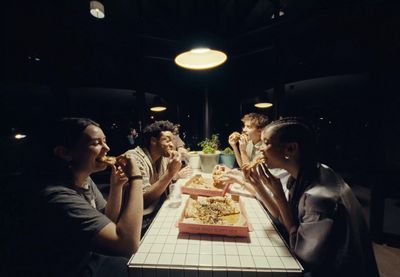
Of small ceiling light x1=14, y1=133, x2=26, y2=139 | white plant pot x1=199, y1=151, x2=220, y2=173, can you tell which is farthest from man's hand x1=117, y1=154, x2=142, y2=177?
small ceiling light x1=14, y1=133, x2=26, y2=139

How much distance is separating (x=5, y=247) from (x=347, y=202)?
2.32m

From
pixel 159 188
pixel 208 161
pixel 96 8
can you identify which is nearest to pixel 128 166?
pixel 159 188

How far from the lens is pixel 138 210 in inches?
62.5

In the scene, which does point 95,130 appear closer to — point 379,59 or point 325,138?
point 379,59

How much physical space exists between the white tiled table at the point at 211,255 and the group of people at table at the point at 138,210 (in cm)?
12

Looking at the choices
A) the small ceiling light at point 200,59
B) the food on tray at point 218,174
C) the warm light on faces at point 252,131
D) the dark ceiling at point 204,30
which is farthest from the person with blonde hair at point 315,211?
the warm light on faces at point 252,131

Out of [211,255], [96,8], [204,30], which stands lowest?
[211,255]

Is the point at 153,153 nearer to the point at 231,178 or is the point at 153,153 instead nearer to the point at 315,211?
the point at 231,178

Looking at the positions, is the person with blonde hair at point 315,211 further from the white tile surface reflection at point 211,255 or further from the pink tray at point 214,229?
the pink tray at point 214,229

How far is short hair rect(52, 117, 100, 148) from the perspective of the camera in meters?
1.67

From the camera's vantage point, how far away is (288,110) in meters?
13.2

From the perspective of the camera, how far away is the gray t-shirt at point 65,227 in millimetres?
1388

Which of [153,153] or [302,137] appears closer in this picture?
[302,137]

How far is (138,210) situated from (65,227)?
1.62ft
